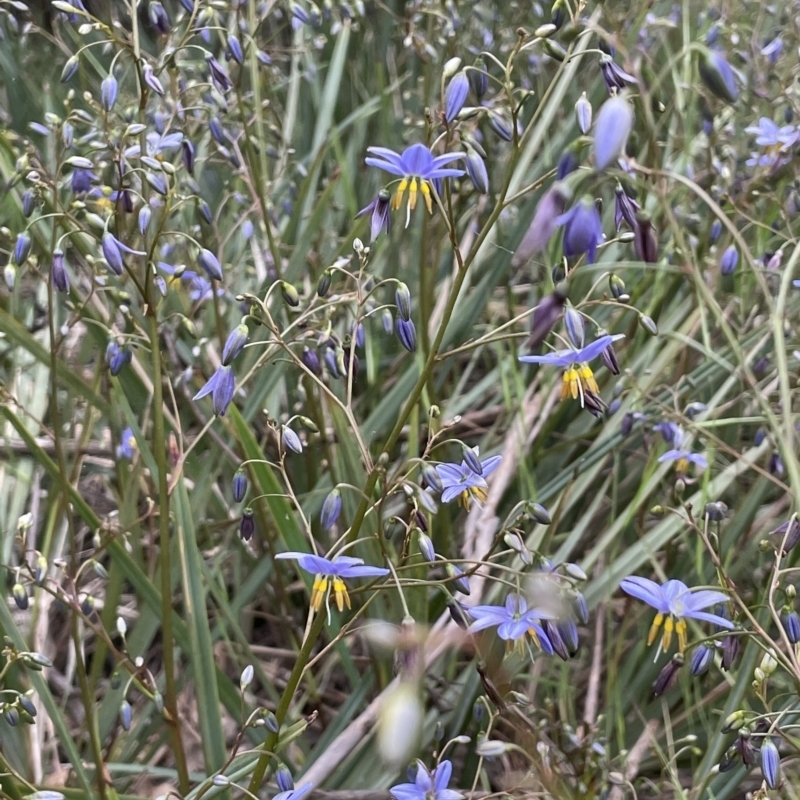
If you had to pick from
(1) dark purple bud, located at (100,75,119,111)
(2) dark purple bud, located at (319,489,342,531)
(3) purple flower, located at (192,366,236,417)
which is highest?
(1) dark purple bud, located at (100,75,119,111)

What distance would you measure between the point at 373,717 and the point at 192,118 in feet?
3.67

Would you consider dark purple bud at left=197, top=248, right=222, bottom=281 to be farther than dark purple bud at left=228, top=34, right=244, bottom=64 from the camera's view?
No

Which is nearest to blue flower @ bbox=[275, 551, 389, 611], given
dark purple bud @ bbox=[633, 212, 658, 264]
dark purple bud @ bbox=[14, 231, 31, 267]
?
dark purple bud @ bbox=[633, 212, 658, 264]

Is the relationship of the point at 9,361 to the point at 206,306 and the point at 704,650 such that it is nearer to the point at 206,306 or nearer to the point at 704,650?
the point at 206,306

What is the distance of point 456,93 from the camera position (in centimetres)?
80

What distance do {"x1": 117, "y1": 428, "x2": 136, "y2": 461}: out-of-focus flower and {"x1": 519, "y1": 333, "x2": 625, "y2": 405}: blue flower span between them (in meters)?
0.84

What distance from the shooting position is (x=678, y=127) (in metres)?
2.14

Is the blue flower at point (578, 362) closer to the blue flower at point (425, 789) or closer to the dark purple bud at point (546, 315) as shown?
the dark purple bud at point (546, 315)

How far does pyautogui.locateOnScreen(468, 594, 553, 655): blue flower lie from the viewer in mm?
759

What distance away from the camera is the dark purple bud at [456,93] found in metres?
0.79

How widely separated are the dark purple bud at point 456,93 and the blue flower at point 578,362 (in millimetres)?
273

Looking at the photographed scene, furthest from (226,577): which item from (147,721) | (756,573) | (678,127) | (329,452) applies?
(678,127)

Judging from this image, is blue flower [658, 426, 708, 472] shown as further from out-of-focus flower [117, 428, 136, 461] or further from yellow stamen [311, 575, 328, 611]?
out-of-focus flower [117, 428, 136, 461]

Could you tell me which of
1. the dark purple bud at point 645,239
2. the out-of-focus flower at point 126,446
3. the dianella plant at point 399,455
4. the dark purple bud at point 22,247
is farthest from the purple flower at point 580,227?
the out-of-focus flower at point 126,446
